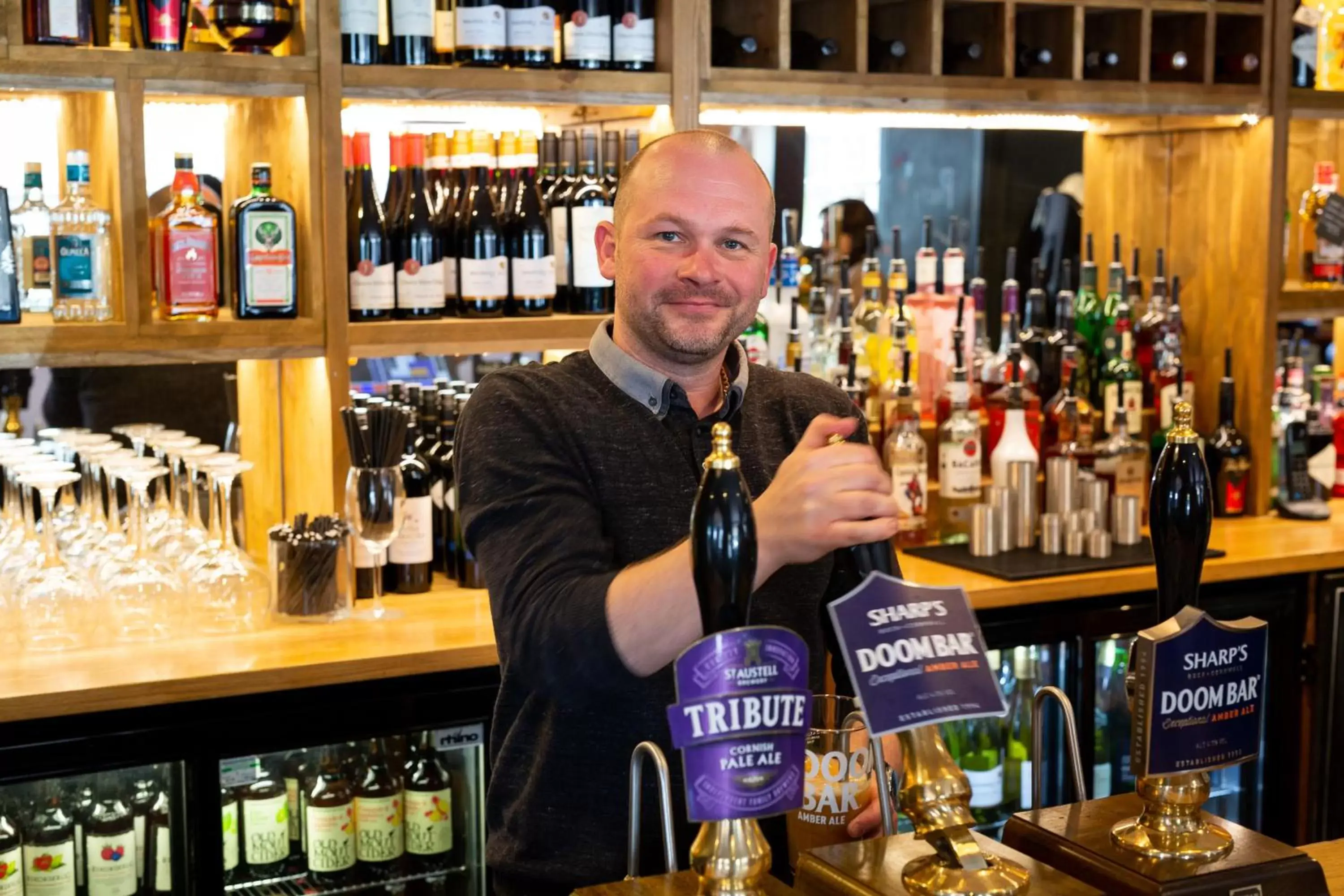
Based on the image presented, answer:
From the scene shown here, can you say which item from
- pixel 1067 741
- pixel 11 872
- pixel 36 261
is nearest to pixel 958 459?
pixel 36 261

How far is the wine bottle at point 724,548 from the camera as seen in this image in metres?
0.99

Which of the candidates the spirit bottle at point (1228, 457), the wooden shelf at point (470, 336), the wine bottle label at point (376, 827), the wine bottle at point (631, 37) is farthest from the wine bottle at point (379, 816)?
the spirit bottle at point (1228, 457)

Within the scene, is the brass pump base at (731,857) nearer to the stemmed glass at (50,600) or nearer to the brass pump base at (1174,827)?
the brass pump base at (1174,827)

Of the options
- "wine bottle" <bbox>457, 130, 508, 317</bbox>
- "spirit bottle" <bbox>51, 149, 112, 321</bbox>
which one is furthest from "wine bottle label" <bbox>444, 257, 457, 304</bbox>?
"spirit bottle" <bbox>51, 149, 112, 321</bbox>

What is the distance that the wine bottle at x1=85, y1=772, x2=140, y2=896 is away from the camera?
8.29ft

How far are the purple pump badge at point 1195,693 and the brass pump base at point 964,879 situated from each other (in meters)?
0.14

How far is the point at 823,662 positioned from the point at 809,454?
2.48 ft

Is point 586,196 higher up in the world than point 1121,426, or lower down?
higher up

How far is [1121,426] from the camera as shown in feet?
11.3

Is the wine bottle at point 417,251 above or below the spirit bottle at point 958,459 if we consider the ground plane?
above

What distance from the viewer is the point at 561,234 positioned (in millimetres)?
3148

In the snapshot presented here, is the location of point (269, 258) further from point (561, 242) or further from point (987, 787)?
point (987, 787)

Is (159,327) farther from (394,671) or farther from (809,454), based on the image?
(809,454)

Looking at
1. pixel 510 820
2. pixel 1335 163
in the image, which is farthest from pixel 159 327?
pixel 1335 163
